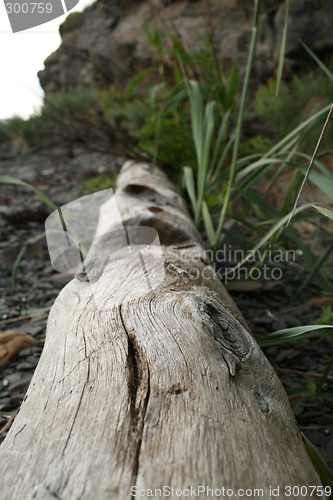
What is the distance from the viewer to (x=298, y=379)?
57.8 inches

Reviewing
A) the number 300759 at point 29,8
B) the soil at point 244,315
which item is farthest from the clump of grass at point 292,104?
the number 300759 at point 29,8

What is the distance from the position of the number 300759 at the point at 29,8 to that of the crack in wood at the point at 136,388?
840 mm

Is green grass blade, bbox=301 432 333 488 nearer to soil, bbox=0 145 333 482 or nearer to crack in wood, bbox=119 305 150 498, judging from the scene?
soil, bbox=0 145 333 482

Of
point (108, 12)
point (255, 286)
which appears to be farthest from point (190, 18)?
point (255, 286)

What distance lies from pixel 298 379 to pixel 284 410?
653 mm

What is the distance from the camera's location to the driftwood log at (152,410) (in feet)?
2.08

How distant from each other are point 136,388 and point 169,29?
5883 mm

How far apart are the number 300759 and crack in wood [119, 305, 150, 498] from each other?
840 millimetres

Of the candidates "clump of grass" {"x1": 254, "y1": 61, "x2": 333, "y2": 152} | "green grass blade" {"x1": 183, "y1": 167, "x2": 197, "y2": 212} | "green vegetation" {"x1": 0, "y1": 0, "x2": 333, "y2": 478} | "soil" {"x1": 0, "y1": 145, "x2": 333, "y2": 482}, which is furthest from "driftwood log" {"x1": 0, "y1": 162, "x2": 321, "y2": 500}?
"clump of grass" {"x1": 254, "y1": 61, "x2": 333, "y2": 152}

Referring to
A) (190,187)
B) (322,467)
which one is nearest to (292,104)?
(190,187)

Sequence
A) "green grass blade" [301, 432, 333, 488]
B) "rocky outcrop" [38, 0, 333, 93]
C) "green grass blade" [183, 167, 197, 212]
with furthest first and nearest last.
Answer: "rocky outcrop" [38, 0, 333, 93] < "green grass blade" [183, 167, 197, 212] < "green grass blade" [301, 432, 333, 488]

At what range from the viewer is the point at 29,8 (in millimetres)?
1171

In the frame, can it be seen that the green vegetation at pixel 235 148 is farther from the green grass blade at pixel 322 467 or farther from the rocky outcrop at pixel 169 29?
the rocky outcrop at pixel 169 29

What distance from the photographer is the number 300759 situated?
115 centimetres
